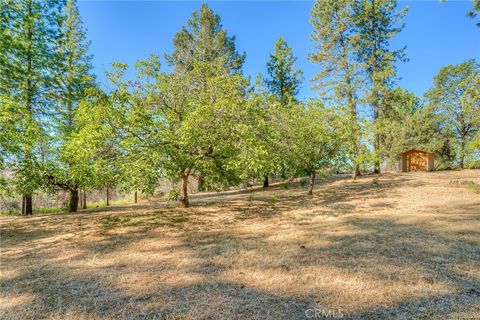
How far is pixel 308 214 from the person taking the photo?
7.88 metres

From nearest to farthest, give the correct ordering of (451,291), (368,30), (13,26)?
(451,291)
(13,26)
(368,30)

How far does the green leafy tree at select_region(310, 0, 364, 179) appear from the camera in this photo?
55.9 feet

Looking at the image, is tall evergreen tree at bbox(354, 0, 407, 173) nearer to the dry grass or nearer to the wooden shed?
the wooden shed

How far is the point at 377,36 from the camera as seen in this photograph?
1778 centimetres

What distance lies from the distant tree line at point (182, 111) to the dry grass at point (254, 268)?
1696 millimetres

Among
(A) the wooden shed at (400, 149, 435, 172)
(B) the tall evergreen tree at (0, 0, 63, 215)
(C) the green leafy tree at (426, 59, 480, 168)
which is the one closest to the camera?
(B) the tall evergreen tree at (0, 0, 63, 215)

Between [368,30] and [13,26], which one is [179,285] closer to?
[13,26]

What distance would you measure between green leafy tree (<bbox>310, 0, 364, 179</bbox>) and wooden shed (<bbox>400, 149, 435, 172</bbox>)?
28.7ft

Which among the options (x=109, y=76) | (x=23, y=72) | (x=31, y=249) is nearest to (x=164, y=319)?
(x=31, y=249)

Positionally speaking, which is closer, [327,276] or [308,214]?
[327,276]

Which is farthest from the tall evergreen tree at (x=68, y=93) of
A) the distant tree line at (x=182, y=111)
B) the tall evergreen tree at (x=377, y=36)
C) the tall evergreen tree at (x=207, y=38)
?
the tall evergreen tree at (x=377, y=36)

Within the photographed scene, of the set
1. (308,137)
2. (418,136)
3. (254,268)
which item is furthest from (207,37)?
(418,136)

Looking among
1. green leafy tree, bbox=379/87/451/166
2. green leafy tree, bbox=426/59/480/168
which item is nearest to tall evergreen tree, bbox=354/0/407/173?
green leafy tree, bbox=379/87/451/166

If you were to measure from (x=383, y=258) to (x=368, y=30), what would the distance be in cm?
1872
